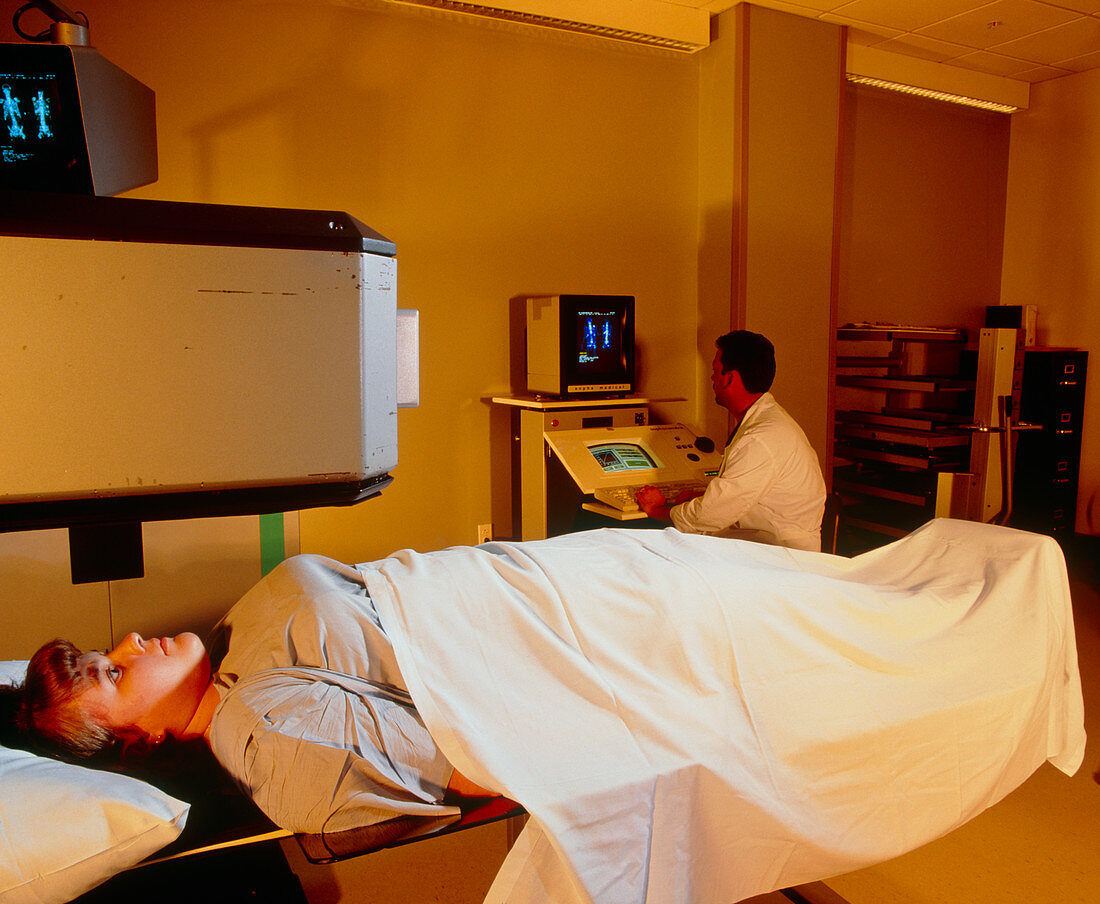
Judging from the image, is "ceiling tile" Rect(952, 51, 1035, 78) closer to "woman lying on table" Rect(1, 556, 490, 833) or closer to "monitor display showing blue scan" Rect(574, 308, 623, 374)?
"monitor display showing blue scan" Rect(574, 308, 623, 374)

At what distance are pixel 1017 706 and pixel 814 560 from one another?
511 millimetres

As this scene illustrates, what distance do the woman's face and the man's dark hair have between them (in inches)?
79.3

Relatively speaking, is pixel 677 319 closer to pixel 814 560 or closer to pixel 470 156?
pixel 470 156

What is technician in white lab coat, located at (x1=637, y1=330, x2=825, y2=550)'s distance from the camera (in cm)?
261

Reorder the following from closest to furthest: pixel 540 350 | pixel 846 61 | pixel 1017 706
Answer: pixel 1017 706 → pixel 540 350 → pixel 846 61

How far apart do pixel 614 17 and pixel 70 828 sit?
3569mm

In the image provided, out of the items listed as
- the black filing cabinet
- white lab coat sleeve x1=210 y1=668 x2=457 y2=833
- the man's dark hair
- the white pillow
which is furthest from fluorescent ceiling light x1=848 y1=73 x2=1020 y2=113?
the white pillow

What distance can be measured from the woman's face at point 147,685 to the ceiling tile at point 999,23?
423 cm

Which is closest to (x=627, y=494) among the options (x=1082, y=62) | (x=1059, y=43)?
(x=1059, y=43)

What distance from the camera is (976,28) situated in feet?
12.7

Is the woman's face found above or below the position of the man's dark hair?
below

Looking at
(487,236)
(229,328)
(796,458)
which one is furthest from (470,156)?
(229,328)

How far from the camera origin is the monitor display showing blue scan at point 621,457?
324cm

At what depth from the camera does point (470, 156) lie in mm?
3461
